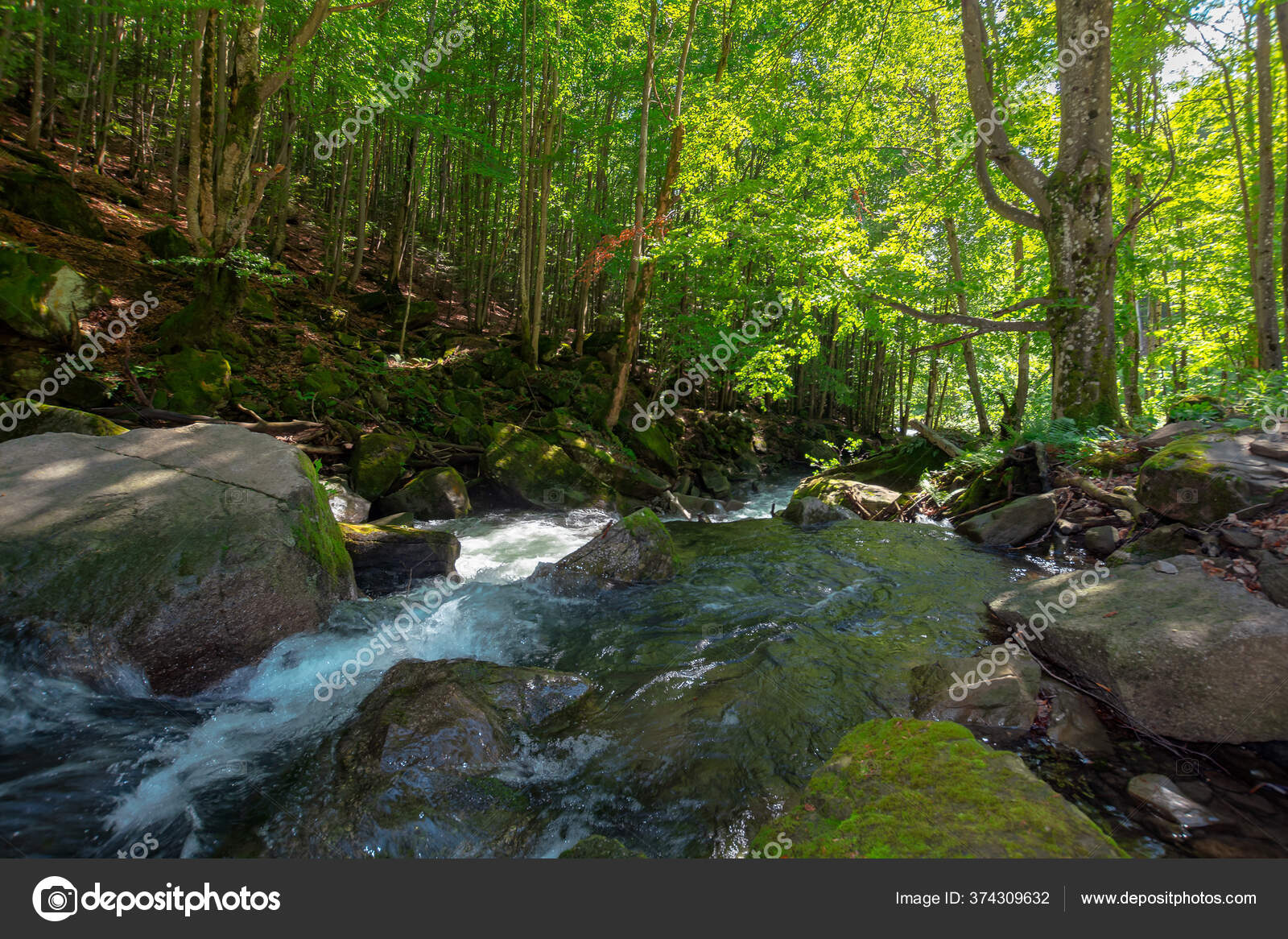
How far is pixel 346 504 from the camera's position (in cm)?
838

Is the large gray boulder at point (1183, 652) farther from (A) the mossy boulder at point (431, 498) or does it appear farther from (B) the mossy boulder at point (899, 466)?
(A) the mossy boulder at point (431, 498)

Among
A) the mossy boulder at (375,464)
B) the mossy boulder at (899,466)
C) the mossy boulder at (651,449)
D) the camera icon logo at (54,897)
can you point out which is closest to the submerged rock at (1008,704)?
the camera icon logo at (54,897)

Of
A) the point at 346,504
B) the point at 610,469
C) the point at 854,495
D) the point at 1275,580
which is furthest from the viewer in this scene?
the point at 610,469

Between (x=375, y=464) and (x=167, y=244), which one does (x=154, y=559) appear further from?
(x=167, y=244)

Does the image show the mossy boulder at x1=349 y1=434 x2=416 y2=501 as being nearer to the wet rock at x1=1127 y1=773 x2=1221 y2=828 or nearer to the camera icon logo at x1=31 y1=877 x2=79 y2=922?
the camera icon logo at x1=31 y1=877 x2=79 y2=922

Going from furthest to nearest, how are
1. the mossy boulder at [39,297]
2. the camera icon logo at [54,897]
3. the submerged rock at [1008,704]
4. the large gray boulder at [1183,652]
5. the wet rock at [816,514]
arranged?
the wet rock at [816,514] < the mossy boulder at [39,297] < the submerged rock at [1008,704] < the large gray boulder at [1183,652] < the camera icon logo at [54,897]

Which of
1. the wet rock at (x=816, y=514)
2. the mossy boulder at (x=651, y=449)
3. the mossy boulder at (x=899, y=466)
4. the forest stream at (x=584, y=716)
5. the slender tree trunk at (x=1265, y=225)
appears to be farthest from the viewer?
the mossy boulder at (x=651, y=449)

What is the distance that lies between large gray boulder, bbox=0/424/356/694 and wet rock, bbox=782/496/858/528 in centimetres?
712

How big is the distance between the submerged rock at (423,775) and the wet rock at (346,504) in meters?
5.37

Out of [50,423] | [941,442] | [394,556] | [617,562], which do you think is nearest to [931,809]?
[617,562]

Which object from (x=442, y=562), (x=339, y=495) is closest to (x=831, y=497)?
(x=442, y=562)

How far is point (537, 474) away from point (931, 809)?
9731 mm

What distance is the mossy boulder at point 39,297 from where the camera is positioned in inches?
292

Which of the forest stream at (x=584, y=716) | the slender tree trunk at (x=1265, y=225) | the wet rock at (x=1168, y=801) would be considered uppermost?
the slender tree trunk at (x=1265, y=225)
